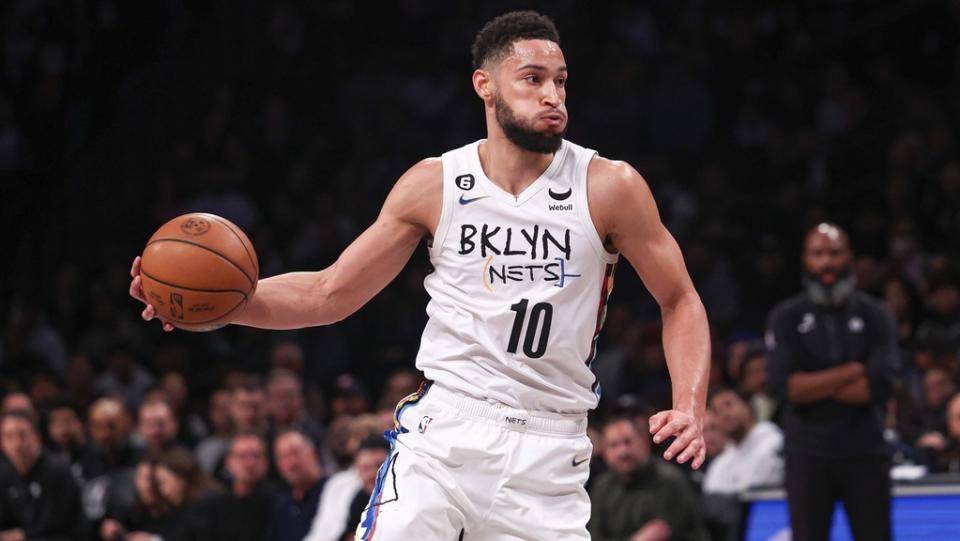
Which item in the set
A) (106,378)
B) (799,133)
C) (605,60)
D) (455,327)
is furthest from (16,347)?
(455,327)

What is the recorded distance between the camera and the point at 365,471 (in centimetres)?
820

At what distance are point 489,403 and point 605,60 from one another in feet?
34.3

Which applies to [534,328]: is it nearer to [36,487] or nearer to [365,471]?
[365,471]

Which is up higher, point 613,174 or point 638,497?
point 613,174

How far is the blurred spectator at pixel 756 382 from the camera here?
31.4ft

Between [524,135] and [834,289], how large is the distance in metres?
3.65

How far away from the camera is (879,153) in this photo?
1255 centimetres

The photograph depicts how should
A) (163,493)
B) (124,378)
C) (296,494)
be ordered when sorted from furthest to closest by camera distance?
(124,378)
(163,493)
(296,494)

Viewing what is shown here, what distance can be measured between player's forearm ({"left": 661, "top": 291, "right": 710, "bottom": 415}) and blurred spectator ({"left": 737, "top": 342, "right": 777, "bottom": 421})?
5585 millimetres

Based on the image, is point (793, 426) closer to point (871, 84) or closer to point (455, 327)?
point (455, 327)

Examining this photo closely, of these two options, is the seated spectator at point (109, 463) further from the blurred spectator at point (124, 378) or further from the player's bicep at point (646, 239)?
the player's bicep at point (646, 239)

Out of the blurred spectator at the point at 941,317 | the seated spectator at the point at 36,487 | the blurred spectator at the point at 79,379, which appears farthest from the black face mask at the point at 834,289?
the blurred spectator at the point at 79,379

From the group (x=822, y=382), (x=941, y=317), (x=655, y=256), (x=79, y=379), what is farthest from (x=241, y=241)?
(x=79, y=379)

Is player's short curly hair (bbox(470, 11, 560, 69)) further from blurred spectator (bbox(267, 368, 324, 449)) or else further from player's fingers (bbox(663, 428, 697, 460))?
blurred spectator (bbox(267, 368, 324, 449))
